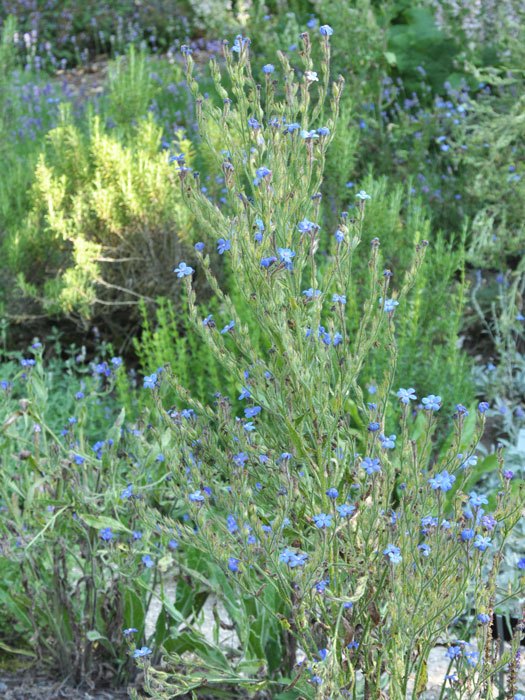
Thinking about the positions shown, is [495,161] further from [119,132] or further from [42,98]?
[42,98]

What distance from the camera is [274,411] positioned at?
7.10ft

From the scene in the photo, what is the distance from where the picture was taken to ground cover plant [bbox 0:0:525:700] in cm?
208

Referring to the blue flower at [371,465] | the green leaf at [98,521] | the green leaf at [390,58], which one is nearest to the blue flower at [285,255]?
the blue flower at [371,465]

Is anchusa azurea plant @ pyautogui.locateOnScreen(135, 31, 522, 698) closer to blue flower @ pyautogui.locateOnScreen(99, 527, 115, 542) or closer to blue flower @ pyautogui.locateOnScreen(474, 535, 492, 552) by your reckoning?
blue flower @ pyautogui.locateOnScreen(474, 535, 492, 552)

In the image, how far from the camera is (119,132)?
534 cm

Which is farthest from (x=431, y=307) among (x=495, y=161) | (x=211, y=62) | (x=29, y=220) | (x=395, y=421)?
(x=211, y=62)

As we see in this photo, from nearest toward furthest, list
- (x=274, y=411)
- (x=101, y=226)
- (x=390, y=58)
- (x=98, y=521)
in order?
(x=274, y=411), (x=98, y=521), (x=101, y=226), (x=390, y=58)

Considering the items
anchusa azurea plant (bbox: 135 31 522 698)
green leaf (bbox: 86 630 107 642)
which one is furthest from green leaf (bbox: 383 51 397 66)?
green leaf (bbox: 86 630 107 642)

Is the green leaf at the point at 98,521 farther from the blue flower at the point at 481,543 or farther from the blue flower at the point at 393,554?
the blue flower at the point at 481,543

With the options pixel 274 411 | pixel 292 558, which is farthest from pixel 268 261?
pixel 292 558

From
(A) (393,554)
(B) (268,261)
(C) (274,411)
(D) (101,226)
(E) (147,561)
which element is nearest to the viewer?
(A) (393,554)

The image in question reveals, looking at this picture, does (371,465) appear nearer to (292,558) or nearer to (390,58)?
(292,558)

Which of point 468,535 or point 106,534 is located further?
point 106,534

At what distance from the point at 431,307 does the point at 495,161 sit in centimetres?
121
